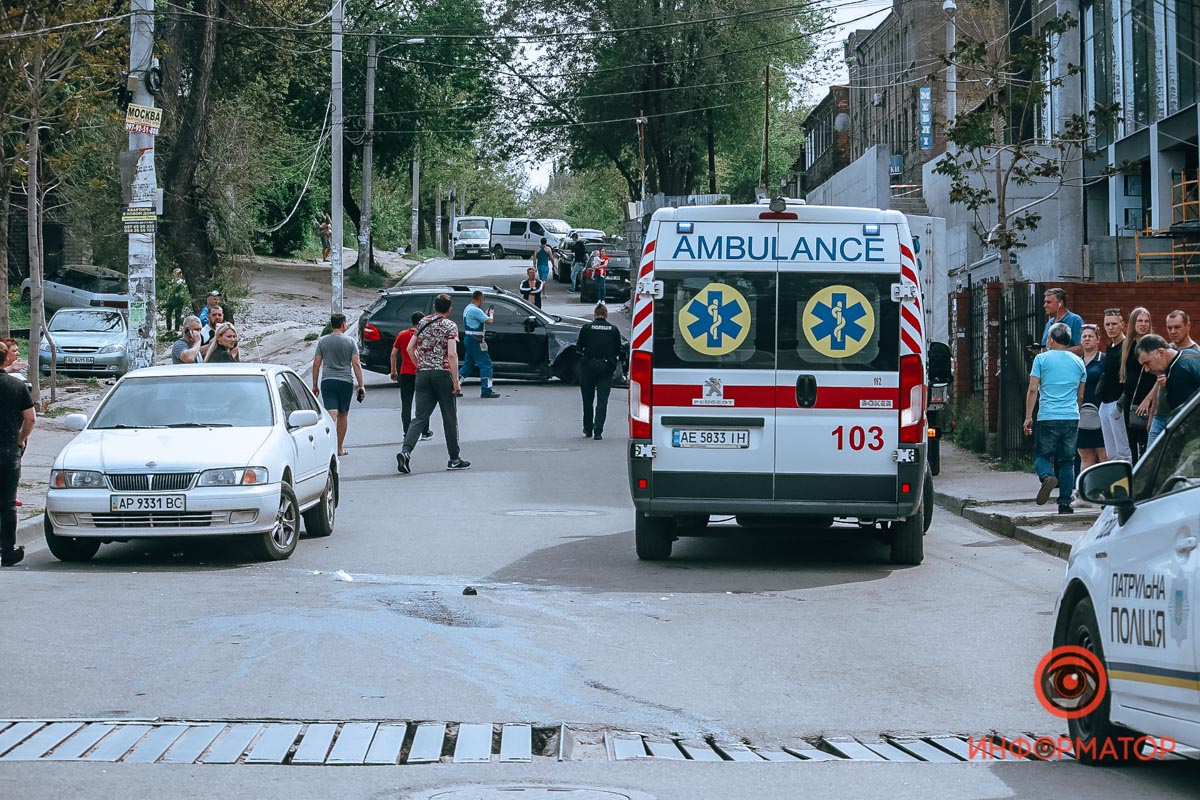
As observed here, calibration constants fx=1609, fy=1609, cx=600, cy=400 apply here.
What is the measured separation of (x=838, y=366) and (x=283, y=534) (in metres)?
4.57

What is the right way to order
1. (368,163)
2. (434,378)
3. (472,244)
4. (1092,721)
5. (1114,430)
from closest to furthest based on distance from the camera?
1. (1092,721)
2. (1114,430)
3. (434,378)
4. (368,163)
5. (472,244)

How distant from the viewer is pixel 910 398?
1185cm

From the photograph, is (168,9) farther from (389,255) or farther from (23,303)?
(389,255)

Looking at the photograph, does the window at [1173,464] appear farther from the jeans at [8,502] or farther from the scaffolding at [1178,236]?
the scaffolding at [1178,236]

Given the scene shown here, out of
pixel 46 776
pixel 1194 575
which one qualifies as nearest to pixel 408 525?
pixel 46 776

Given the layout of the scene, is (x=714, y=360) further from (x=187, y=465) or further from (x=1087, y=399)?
(x=1087, y=399)

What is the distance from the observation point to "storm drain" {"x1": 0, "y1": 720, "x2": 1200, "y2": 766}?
6.28 meters

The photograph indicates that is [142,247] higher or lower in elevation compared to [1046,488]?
higher

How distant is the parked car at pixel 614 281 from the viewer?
49438mm

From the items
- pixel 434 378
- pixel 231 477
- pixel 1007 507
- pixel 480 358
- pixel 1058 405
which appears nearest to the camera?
pixel 231 477

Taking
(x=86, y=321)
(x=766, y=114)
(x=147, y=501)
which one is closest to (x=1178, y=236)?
(x=766, y=114)

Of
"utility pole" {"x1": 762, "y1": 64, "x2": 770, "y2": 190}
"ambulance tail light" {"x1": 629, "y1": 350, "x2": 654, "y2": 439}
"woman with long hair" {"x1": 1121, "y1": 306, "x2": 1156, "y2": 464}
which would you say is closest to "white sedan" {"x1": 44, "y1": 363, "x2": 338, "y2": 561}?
"ambulance tail light" {"x1": 629, "y1": 350, "x2": 654, "y2": 439}

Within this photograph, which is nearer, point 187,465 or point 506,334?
point 187,465

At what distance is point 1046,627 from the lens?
959 centimetres
